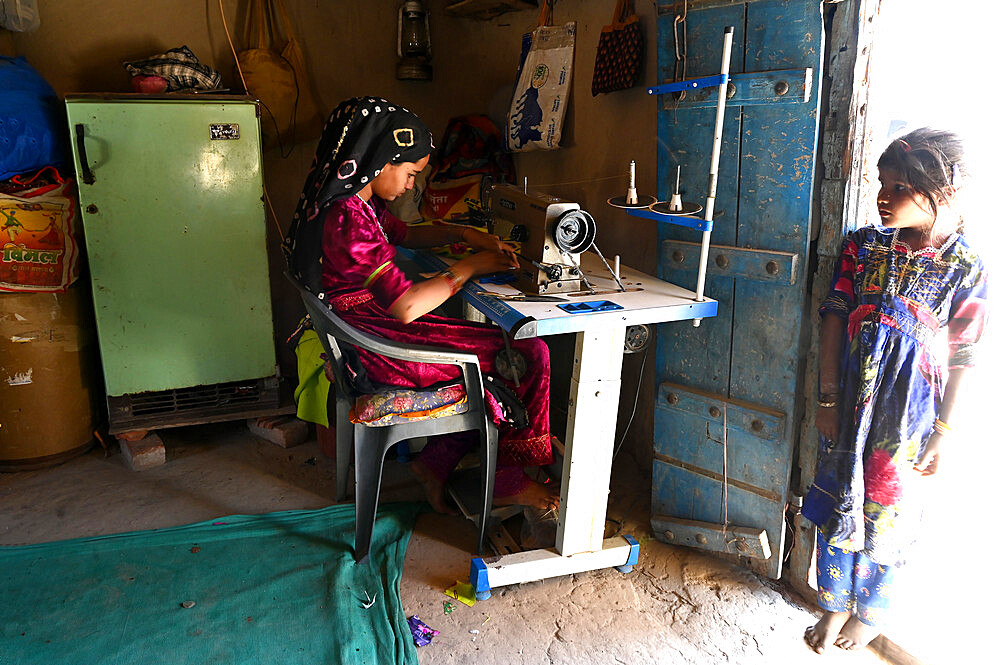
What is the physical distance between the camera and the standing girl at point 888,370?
183 centimetres

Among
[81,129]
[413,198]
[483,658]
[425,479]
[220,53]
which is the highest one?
[220,53]

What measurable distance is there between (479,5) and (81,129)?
1937 mm

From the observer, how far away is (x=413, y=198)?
12.9ft

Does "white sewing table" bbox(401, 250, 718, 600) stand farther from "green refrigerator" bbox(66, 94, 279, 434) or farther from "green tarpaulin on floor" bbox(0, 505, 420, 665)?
"green refrigerator" bbox(66, 94, 279, 434)

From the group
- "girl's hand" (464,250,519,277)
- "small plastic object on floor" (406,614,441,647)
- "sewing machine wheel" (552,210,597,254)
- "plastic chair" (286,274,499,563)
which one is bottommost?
"small plastic object on floor" (406,614,441,647)

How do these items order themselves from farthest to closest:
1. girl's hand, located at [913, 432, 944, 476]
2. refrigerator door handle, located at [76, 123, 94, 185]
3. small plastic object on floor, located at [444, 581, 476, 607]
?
refrigerator door handle, located at [76, 123, 94, 185]
small plastic object on floor, located at [444, 581, 476, 607]
girl's hand, located at [913, 432, 944, 476]

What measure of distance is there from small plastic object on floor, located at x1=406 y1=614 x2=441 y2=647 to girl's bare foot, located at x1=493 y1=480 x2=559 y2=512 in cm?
62

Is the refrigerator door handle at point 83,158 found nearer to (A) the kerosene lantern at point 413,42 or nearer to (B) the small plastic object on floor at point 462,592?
(A) the kerosene lantern at point 413,42

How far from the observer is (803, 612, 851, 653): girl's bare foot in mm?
2160

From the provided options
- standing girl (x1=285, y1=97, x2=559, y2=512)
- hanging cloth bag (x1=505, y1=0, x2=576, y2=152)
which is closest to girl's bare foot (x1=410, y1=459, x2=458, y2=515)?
standing girl (x1=285, y1=97, x2=559, y2=512)

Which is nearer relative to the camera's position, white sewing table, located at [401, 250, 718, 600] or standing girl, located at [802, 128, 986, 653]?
standing girl, located at [802, 128, 986, 653]

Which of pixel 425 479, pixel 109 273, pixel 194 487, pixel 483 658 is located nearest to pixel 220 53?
pixel 109 273

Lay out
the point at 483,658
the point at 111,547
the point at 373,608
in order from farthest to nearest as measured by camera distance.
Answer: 1. the point at 111,547
2. the point at 373,608
3. the point at 483,658

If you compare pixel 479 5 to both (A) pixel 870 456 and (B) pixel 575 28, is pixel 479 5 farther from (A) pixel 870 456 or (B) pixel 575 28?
(A) pixel 870 456
